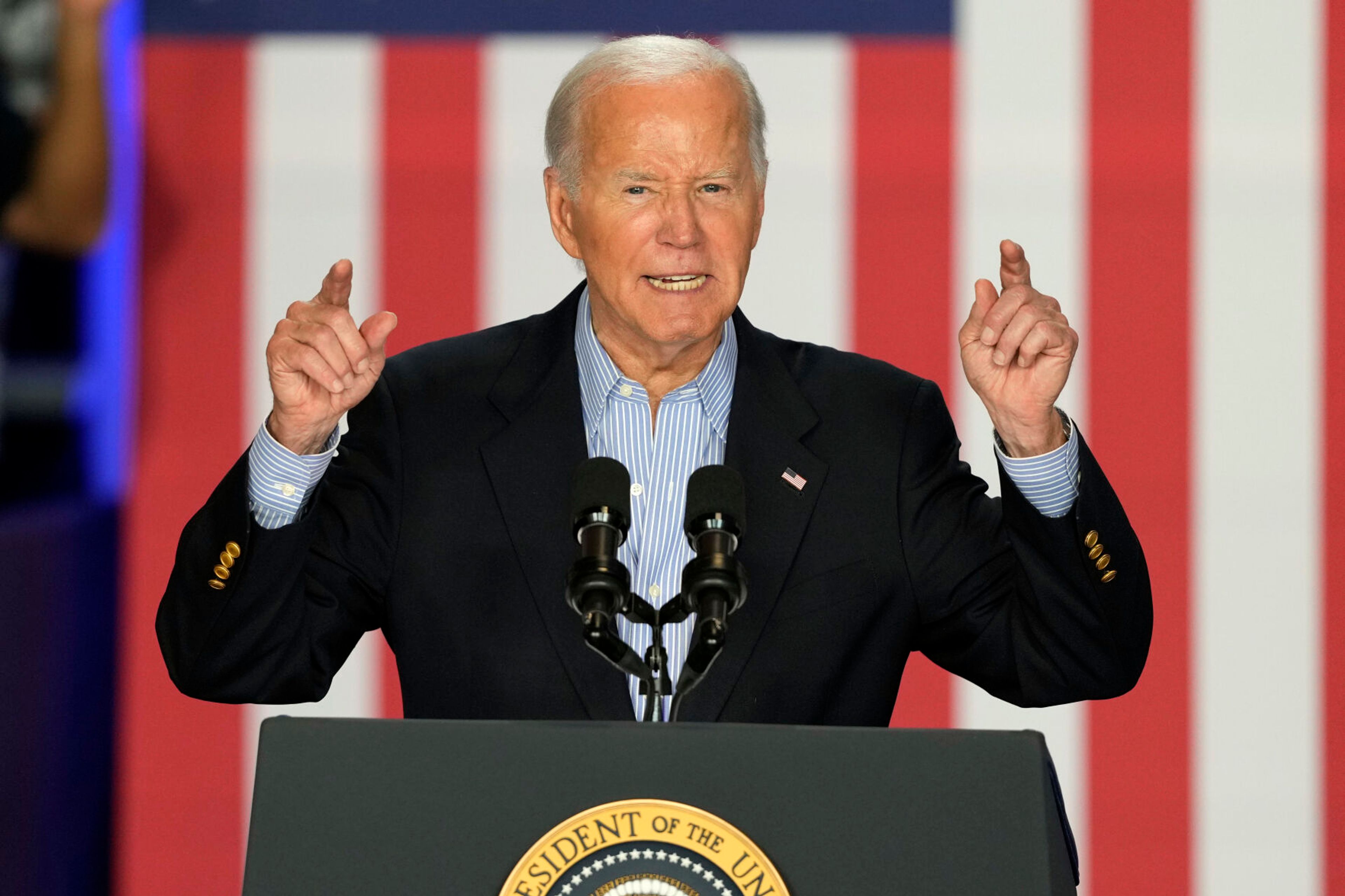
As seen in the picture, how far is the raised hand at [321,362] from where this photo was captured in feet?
4.96

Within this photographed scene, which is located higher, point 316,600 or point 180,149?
point 180,149

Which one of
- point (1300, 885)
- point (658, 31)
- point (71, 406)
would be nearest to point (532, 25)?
point (658, 31)

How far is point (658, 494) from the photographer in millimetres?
1797

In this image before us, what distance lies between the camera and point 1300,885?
9.70ft

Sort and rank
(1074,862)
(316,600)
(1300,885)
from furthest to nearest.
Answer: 1. (1300,885)
2. (316,600)
3. (1074,862)

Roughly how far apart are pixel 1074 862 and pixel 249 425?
2043 mm

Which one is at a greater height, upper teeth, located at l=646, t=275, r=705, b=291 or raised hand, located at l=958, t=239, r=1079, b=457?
upper teeth, located at l=646, t=275, r=705, b=291

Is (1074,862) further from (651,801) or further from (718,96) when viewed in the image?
(718,96)

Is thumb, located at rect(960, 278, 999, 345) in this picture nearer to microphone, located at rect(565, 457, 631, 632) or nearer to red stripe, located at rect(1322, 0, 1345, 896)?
microphone, located at rect(565, 457, 631, 632)

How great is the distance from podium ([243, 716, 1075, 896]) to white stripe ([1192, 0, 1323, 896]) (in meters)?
1.93

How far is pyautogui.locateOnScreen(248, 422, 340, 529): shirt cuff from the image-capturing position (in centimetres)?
155

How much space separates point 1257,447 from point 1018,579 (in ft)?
4.80

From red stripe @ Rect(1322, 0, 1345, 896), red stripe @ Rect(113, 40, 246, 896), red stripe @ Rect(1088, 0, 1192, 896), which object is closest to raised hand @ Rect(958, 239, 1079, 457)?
red stripe @ Rect(1088, 0, 1192, 896)

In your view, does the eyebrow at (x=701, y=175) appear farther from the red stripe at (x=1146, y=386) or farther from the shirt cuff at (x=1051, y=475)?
the red stripe at (x=1146, y=386)
